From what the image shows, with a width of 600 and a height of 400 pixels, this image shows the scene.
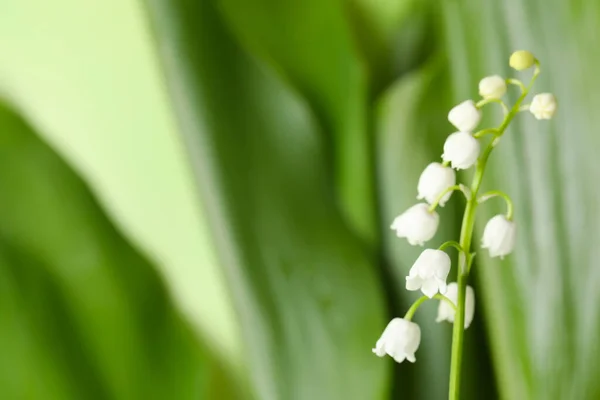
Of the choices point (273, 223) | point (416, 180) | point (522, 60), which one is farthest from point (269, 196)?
point (522, 60)

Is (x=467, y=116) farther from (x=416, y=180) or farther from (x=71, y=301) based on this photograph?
(x=71, y=301)

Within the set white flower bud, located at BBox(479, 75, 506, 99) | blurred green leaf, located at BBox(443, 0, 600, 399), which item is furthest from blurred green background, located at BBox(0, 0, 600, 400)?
white flower bud, located at BBox(479, 75, 506, 99)

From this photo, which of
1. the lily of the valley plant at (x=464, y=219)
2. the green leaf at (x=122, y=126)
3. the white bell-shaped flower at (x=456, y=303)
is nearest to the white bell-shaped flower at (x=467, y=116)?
the lily of the valley plant at (x=464, y=219)

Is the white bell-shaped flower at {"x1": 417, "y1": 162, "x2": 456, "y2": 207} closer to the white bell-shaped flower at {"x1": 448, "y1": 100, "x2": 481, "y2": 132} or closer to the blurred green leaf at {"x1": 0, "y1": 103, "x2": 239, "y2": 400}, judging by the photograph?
the white bell-shaped flower at {"x1": 448, "y1": 100, "x2": 481, "y2": 132}

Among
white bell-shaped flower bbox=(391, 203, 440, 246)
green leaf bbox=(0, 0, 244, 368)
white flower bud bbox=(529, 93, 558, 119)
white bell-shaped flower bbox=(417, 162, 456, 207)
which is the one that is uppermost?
green leaf bbox=(0, 0, 244, 368)

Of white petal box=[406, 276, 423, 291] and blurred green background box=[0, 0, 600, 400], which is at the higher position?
blurred green background box=[0, 0, 600, 400]

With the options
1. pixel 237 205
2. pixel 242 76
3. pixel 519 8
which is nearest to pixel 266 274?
pixel 237 205
